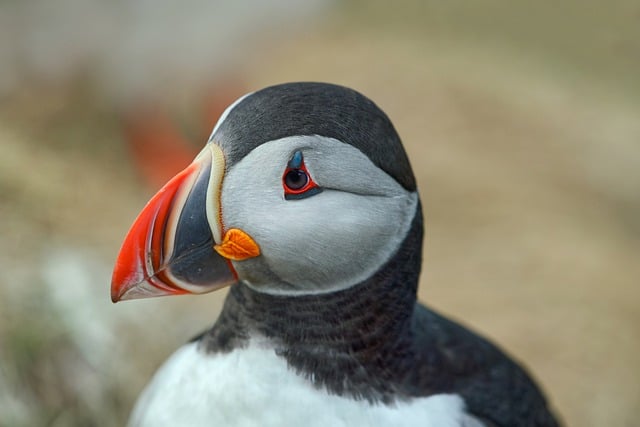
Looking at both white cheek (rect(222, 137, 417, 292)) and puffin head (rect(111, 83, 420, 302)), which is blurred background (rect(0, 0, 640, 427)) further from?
white cheek (rect(222, 137, 417, 292))

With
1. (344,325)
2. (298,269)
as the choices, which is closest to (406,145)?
(344,325)

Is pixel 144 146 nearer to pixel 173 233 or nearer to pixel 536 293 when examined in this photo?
pixel 536 293

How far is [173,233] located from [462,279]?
12.2 feet

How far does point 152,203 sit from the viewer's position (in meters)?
1.96

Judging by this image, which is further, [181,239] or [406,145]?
[406,145]

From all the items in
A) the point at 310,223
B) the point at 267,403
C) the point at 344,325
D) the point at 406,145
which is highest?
the point at 310,223

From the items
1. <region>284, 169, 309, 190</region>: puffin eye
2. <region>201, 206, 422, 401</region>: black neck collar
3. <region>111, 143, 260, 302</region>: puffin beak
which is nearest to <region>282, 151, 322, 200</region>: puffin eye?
<region>284, 169, 309, 190</region>: puffin eye

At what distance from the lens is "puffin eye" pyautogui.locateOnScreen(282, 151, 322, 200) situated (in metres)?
1.96

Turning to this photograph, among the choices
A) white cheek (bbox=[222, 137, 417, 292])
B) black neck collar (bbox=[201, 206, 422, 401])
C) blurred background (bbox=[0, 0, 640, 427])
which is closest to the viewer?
white cheek (bbox=[222, 137, 417, 292])

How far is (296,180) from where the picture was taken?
1960 mm

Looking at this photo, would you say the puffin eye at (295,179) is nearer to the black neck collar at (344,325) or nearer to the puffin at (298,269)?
the puffin at (298,269)

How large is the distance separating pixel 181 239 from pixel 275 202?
0.75 feet

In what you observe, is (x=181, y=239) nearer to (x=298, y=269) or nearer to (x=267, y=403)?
(x=298, y=269)

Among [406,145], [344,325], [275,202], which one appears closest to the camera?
[275,202]
